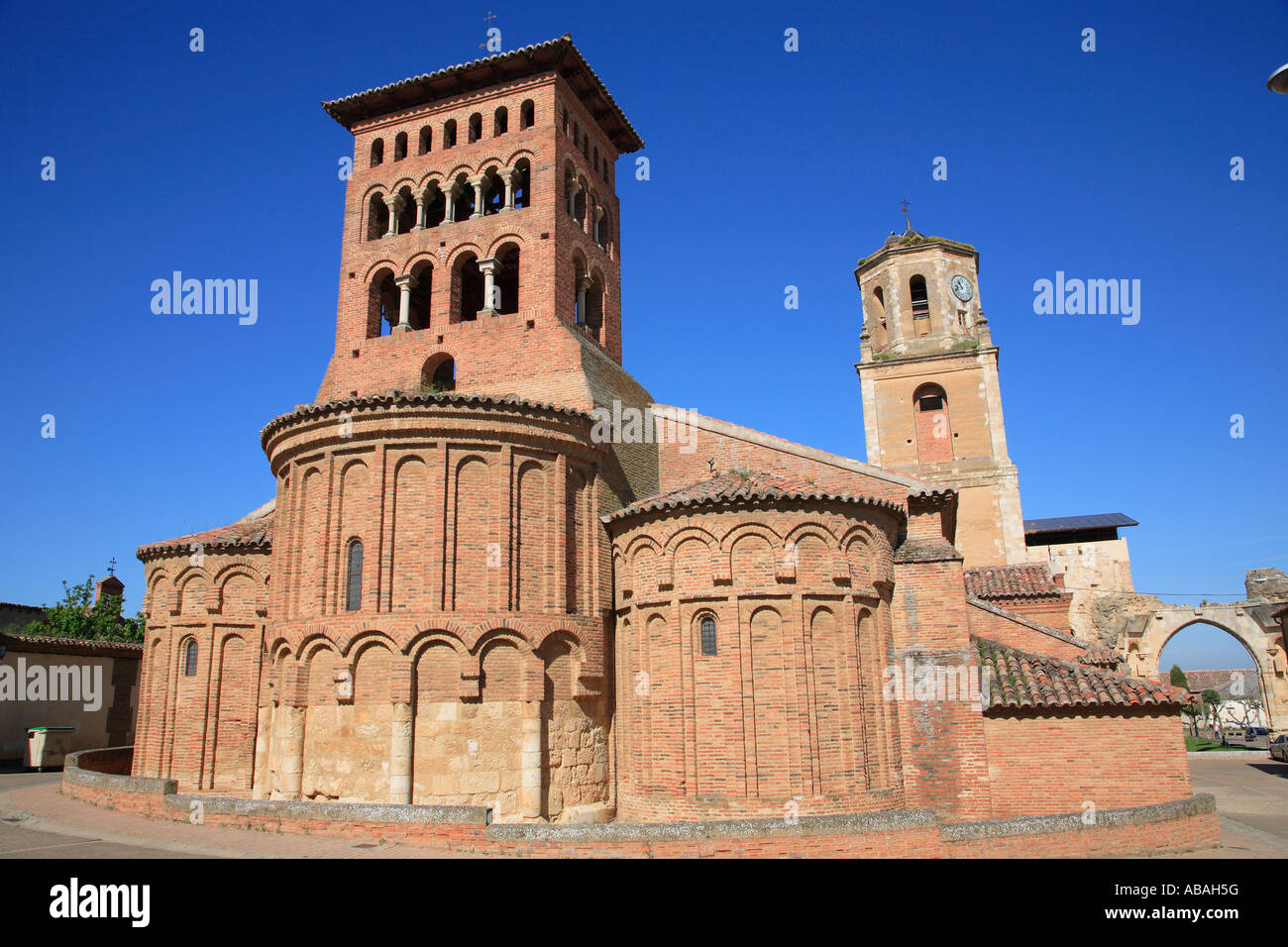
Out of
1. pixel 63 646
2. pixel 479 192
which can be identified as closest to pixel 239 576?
pixel 479 192

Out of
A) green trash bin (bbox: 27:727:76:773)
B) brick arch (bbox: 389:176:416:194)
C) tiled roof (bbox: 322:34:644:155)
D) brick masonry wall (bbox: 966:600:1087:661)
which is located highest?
tiled roof (bbox: 322:34:644:155)

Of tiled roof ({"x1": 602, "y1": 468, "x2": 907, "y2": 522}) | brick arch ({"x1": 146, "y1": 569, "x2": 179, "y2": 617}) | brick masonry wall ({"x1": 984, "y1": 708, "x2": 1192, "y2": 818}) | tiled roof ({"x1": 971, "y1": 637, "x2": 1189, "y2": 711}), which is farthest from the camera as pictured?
brick arch ({"x1": 146, "y1": 569, "x2": 179, "y2": 617})

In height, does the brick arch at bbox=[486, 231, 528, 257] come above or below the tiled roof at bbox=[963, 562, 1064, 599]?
above

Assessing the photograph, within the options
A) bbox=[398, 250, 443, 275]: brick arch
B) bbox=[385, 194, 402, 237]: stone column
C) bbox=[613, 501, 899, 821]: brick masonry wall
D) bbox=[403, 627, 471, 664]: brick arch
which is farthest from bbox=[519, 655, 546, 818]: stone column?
bbox=[385, 194, 402, 237]: stone column

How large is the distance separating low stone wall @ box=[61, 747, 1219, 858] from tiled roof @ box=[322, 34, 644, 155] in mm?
18876

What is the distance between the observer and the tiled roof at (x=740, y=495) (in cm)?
1672

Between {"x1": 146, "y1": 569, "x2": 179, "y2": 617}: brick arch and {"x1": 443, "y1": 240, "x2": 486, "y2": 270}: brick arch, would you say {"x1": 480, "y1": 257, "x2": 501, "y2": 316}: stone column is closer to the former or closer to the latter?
{"x1": 443, "y1": 240, "x2": 486, "y2": 270}: brick arch

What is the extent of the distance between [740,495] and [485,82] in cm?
1450

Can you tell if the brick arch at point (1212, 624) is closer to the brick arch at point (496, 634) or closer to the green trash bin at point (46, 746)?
the brick arch at point (496, 634)

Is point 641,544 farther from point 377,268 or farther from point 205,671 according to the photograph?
point 205,671

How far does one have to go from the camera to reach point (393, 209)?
2295 centimetres

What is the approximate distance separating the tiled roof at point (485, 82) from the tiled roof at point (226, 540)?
11751 millimetres

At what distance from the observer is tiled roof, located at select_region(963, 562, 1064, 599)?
26125 millimetres
